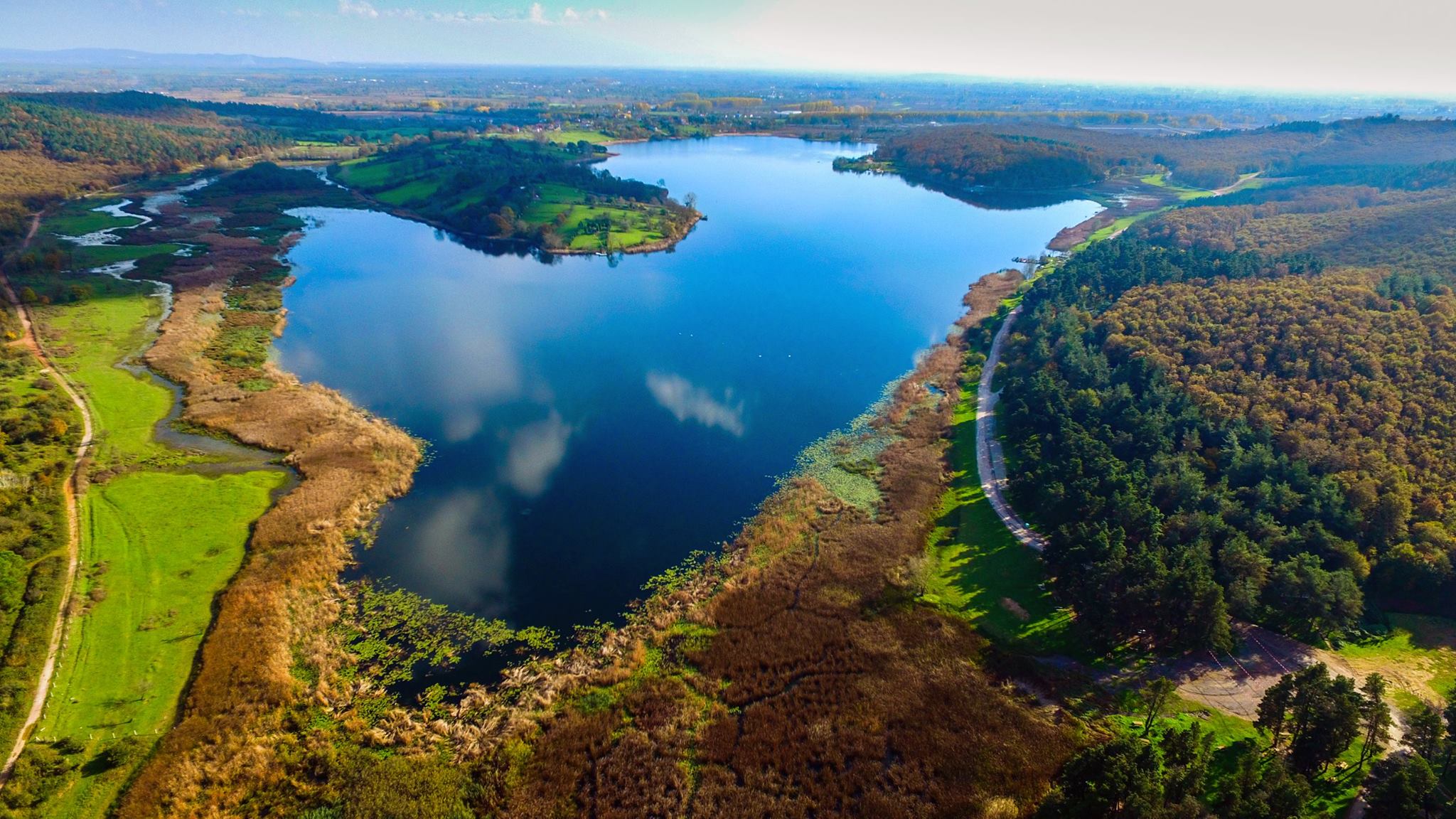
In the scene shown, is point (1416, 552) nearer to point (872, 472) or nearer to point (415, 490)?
point (872, 472)

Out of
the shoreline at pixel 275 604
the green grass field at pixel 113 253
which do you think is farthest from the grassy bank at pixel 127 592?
the green grass field at pixel 113 253

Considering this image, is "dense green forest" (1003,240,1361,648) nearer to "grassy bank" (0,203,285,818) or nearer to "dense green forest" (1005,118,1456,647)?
"dense green forest" (1005,118,1456,647)

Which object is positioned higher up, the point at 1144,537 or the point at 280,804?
the point at 1144,537

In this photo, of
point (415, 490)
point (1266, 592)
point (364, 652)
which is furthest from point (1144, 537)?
point (415, 490)

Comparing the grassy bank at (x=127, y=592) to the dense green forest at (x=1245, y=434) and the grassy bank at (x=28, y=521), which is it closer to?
the grassy bank at (x=28, y=521)

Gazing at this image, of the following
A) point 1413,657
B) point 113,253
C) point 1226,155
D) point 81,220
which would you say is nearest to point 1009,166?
point 1226,155

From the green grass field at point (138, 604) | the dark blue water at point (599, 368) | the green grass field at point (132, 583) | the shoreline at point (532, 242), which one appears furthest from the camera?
the shoreline at point (532, 242)
